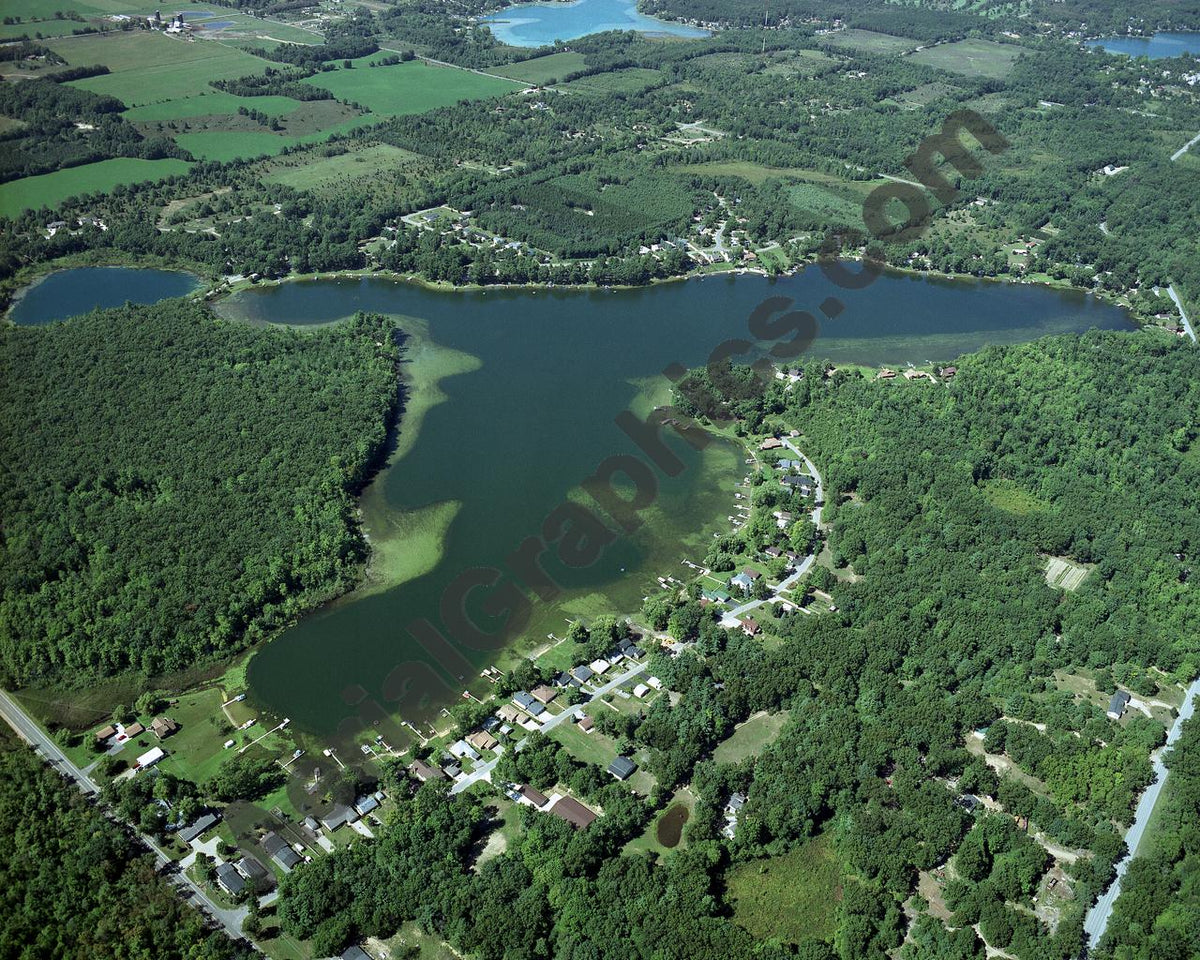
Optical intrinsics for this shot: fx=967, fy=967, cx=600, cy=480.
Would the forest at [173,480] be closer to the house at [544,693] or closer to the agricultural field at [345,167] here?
the house at [544,693]

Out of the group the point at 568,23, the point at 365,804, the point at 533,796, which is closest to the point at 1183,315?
the point at 533,796

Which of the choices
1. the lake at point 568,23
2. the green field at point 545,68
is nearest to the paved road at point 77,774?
the green field at point 545,68

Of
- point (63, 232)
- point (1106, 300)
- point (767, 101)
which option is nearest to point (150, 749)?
point (63, 232)

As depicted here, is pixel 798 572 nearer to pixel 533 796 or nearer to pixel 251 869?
pixel 533 796

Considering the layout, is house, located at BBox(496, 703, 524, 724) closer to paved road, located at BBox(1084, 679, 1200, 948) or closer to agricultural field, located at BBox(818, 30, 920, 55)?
paved road, located at BBox(1084, 679, 1200, 948)

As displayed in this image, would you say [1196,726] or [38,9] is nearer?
[1196,726]

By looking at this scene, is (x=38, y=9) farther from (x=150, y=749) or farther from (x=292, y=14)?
(x=150, y=749)
